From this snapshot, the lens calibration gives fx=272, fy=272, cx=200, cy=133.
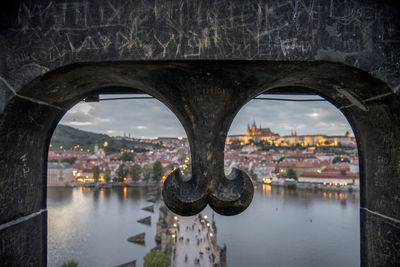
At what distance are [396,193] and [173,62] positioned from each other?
57.6 inches

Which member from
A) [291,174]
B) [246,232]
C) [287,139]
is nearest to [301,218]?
[246,232]

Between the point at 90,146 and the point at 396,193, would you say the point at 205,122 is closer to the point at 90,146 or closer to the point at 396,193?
the point at 396,193

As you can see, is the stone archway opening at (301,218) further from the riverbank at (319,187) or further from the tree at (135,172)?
the tree at (135,172)

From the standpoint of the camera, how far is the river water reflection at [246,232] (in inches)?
635

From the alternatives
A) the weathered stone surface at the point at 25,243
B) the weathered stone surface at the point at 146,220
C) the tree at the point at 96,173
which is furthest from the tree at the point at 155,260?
the tree at the point at 96,173

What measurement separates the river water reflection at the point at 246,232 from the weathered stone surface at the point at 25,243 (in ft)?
50.3

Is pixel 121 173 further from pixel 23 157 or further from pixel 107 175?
pixel 23 157

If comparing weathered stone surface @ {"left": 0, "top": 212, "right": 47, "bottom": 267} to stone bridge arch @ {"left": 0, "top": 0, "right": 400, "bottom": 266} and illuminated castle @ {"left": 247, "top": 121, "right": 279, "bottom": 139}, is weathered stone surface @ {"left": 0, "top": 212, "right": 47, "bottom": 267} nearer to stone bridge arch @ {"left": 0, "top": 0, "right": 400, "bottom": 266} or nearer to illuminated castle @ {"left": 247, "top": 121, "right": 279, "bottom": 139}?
stone bridge arch @ {"left": 0, "top": 0, "right": 400, "bottom": 266}

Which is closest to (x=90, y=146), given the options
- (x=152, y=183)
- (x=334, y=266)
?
(x=152, y=183)

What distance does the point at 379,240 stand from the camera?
1.68 m

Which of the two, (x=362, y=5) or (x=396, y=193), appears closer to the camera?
(x=362, y=5)

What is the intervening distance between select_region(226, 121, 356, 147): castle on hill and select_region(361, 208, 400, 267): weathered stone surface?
311 feet

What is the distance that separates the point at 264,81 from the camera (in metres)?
1.48

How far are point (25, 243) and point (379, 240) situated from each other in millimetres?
2136
